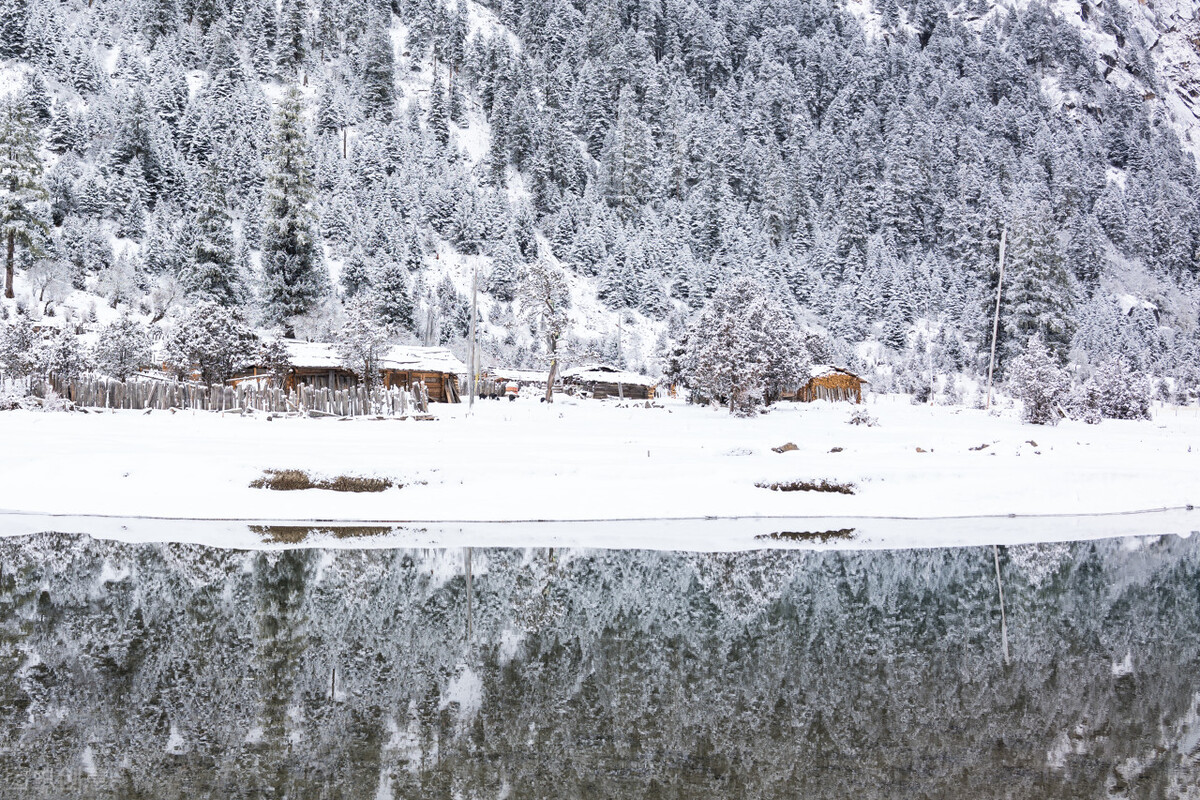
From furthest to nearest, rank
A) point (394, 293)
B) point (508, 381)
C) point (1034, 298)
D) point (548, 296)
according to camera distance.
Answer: point (394, 293)
point (1034, 298)
point (508, 381)
point (548, 296)

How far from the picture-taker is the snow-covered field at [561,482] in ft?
68.6

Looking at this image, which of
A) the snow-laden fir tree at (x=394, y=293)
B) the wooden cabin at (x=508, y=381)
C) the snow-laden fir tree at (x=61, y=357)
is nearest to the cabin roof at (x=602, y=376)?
the wooden cabin at (x=508, y=381)

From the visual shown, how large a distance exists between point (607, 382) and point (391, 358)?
22.4 metres

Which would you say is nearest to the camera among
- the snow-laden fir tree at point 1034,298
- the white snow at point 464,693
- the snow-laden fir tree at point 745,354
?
the white snow at point 464,693

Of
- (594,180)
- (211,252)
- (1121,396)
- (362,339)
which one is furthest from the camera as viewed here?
(594,180)

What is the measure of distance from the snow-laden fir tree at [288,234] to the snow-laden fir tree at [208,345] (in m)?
13.5

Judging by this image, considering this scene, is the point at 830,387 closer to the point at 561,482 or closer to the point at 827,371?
the point at 827,371

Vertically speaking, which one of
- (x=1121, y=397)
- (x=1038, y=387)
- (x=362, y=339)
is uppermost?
(x=362, y=339)

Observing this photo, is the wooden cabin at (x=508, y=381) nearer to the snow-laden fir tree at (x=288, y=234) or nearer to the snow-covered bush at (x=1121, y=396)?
the snow-laden fir tree at (x=288, y=234)

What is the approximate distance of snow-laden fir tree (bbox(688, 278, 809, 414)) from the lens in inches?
1944

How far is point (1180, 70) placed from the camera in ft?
629

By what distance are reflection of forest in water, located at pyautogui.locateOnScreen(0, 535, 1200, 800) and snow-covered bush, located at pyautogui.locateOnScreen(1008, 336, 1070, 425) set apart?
31.4 m

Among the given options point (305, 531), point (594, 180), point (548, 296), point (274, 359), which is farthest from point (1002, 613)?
point (594, 180)

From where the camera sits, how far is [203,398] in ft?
129
